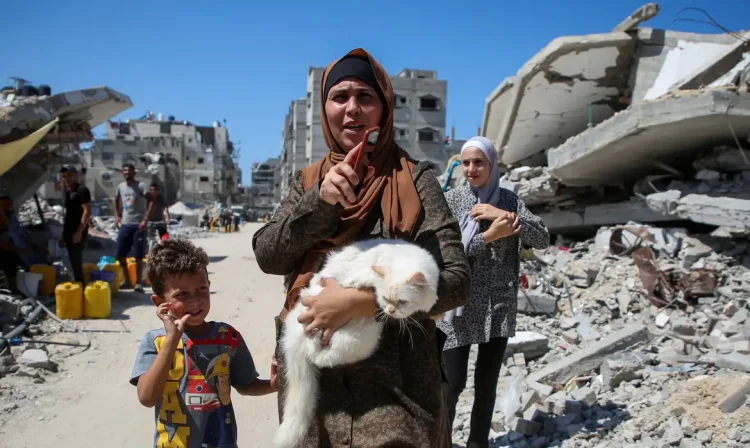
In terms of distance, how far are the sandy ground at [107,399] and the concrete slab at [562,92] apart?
5.58 m

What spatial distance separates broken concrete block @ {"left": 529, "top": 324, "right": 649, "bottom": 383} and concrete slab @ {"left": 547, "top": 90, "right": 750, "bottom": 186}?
3.00 metres

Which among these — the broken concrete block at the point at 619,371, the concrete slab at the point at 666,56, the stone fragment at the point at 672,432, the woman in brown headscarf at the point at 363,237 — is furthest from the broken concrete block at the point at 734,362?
the concrete slab at the point at 666,56

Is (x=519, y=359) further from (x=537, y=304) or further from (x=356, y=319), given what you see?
(x=356, y=319)

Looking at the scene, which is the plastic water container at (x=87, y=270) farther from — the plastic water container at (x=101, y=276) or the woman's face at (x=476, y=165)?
the woman's face at (x=476, y=165)

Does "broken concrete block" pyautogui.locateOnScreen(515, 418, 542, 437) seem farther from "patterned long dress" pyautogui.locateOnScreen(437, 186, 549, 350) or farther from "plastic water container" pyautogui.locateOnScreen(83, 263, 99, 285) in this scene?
"plastic water container" pyautogui.locateOnScreen(83, 263, 99, 285)

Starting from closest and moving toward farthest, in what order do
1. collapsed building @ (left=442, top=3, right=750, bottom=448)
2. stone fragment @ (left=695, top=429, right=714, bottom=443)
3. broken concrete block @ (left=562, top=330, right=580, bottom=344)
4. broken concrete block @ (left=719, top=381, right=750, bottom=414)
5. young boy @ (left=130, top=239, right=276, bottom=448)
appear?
young boy @ (left=130, top=239, right=276, bottom=448)
stone fragment @ (left=695, top=429, right=714, bottom=443)
broken concrete block @ (left=719, top=381, right=750, bottom=414)
collapsed building @ (left=442, top=3, right=750, bottom=448)
broken concrete block @ (left=562, top=330, right=580, bottom=344)

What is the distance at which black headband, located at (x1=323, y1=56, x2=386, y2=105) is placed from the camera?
167 cm

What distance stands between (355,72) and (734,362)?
397 centimetres

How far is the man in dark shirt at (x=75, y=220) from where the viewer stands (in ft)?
23.6

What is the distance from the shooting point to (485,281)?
2951 millimetres

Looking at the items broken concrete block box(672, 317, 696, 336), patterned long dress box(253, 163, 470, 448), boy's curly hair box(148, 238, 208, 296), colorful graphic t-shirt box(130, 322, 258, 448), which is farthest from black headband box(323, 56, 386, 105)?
broken concrete block box(672, 317, 696, 336)

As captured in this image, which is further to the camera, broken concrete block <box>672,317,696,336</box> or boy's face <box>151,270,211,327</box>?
broken concrete block <box>672,317,696,336</box>

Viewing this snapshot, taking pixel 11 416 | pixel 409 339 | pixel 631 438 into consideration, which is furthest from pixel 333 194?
pixel 11 416

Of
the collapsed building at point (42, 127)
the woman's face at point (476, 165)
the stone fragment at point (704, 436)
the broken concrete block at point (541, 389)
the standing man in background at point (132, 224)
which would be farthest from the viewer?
the standing man in background at point (132, 224)
